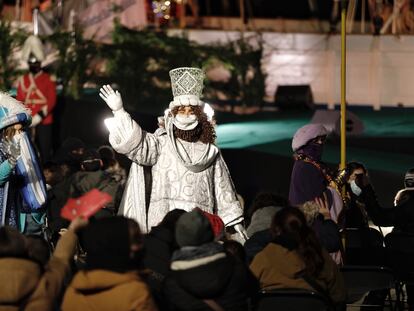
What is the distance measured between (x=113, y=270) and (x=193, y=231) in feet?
1.76

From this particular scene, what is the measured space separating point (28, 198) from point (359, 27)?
1300cm

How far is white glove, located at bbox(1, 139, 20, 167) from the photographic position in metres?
9.32

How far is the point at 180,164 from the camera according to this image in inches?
364

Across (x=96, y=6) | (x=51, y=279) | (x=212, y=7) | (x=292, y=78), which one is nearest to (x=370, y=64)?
(x=292, y=78)

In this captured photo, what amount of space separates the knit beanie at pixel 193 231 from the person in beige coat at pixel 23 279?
68 centimetres

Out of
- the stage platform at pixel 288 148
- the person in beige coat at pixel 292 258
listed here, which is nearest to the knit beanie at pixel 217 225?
the person in beige coat at pixel 292 258

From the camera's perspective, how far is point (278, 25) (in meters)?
22.7

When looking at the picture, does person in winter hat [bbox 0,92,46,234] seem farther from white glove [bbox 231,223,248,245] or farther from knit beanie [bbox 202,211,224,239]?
knit beanie [bbox 202,211,224,239]

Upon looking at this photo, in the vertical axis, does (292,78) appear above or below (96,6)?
below

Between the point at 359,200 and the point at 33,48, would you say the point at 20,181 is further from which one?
the point at 33,48

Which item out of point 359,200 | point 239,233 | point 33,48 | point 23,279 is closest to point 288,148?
point 33,48

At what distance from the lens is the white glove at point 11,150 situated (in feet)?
30.6

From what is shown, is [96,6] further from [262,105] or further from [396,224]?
[396,224]

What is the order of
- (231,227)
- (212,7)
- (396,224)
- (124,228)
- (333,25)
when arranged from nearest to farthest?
(124,228), (231,227), (396,224), (333,25), (212,7)
